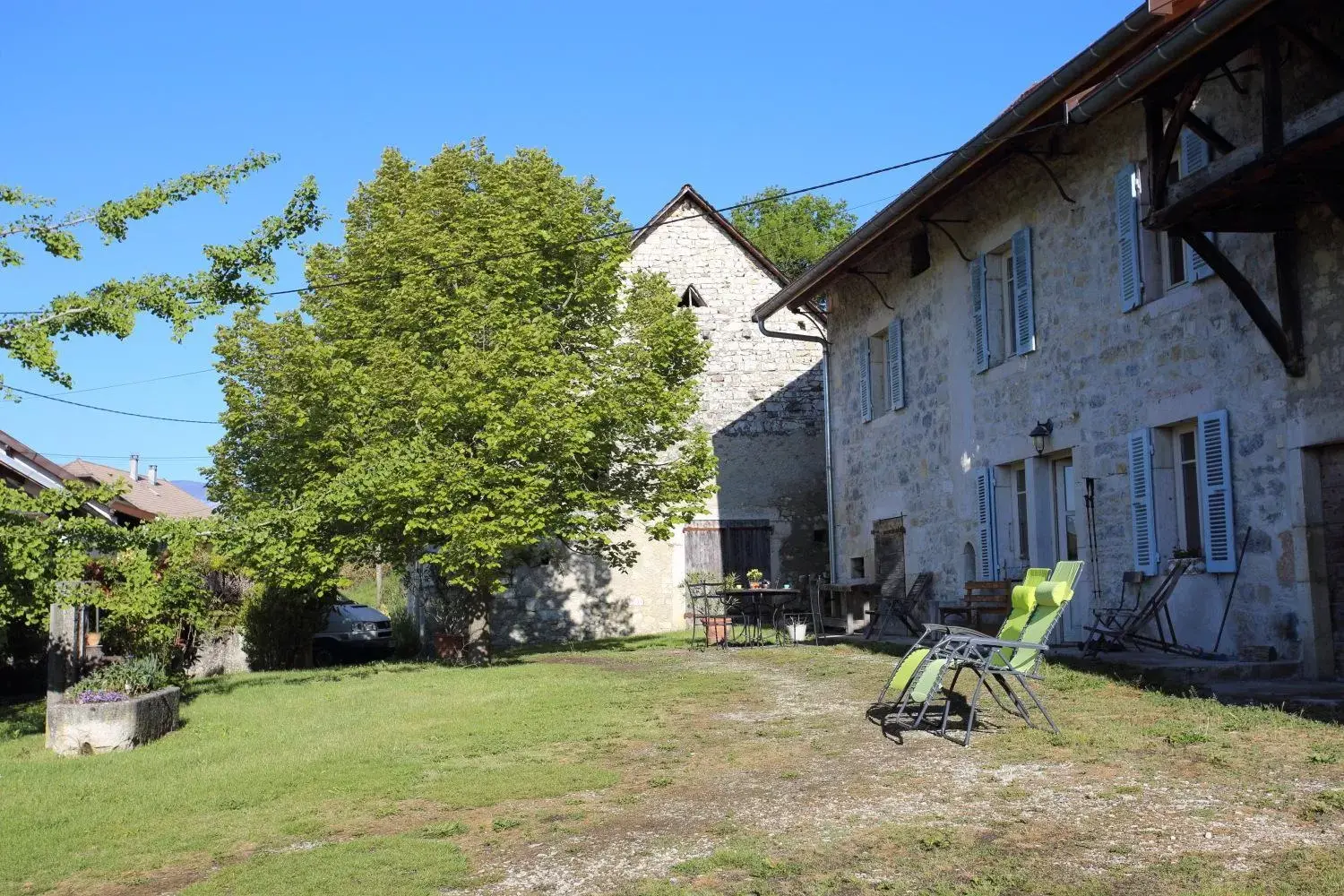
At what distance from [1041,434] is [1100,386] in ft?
3.28

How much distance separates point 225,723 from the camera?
10680 mm

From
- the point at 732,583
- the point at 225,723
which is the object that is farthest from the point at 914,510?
the point at 225,723

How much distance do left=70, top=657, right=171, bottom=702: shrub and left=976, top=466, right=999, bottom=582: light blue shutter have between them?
8466mm

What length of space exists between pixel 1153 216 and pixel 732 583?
11779mm

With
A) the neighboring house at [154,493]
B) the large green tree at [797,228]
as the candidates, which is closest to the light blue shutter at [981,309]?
the large green tree at [797,228]

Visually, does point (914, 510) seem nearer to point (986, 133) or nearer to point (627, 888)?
point (986, 133)

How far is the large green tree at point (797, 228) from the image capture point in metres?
37.1

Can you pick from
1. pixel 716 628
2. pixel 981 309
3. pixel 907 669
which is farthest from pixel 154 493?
pixel 907 669

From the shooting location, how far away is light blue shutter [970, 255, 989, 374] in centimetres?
1388

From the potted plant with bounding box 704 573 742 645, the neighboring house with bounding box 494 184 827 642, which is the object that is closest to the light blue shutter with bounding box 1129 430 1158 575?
the potted plant with bounding box 704 573 742 645

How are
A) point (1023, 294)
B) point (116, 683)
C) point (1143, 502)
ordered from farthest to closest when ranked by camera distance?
point (1023, 294) < point (1143, 502) < point (116, 683)

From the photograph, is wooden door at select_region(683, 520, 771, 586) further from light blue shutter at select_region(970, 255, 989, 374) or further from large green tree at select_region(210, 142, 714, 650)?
light blue shutter at select_region(970, 255, 989, 374)

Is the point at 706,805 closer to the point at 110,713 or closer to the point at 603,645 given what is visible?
the point at 110,713

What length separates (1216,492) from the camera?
9.75 metres
